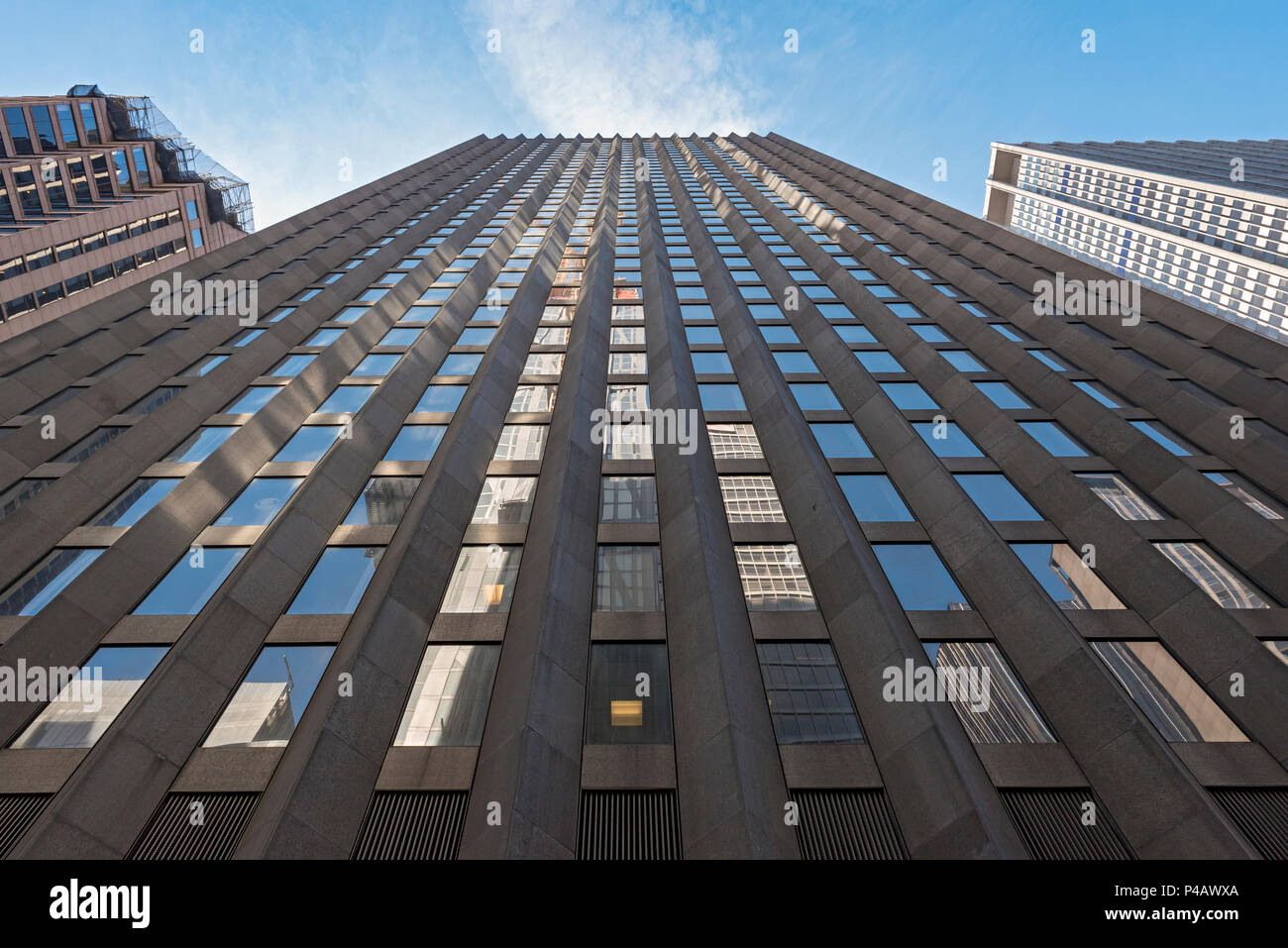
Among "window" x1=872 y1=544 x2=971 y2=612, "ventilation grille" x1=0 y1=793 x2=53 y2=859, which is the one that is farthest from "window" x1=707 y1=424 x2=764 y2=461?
"ventilation grille" x1=0 y1=793 x2=53 y2=859

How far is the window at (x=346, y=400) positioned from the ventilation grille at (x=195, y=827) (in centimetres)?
1233

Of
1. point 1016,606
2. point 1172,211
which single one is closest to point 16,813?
Result: point 1016,606

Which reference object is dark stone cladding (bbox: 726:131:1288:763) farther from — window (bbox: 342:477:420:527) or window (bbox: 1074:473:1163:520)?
window (bbox: 342:477:420:527)

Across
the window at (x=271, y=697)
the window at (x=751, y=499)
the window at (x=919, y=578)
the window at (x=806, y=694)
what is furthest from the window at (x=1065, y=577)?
the window at (x=271, y=697)

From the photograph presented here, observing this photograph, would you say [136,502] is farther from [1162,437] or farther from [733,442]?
[1162,437]

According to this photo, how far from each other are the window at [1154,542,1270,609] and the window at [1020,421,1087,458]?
148 inches

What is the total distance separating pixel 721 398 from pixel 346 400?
42.5 ft

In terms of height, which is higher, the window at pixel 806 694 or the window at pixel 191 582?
the window at pixel 191 582

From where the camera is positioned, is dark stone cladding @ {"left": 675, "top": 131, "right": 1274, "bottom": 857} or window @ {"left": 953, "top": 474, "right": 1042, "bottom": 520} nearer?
dark stone cladding @ {"left": 675, "top": 131, "right": 1274, "bottom": 857}

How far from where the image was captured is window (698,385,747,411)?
797 inches

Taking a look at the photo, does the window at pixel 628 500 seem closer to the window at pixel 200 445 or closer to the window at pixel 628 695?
the window at pixel 628 695

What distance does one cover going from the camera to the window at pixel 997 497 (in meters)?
15.6

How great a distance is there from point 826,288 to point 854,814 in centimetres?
2438
